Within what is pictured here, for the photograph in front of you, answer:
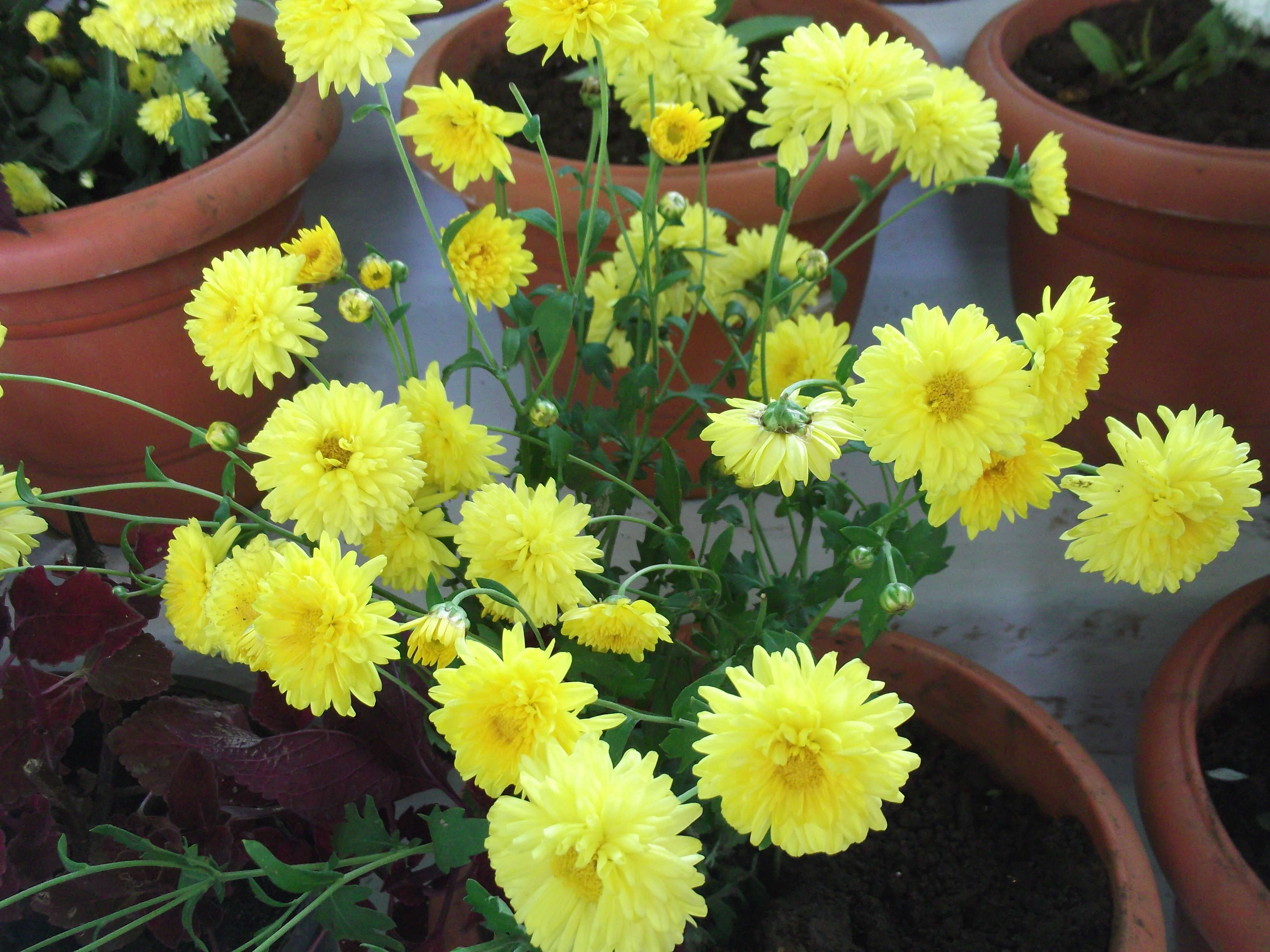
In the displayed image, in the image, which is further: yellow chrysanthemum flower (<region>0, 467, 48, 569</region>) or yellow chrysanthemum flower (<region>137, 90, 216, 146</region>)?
yellow chrysanthemum flower (<region>137, 90, 216, 146</region>)

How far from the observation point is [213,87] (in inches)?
41.9

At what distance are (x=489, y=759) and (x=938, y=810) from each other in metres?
0.47

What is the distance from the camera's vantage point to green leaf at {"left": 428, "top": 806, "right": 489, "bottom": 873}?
550mm

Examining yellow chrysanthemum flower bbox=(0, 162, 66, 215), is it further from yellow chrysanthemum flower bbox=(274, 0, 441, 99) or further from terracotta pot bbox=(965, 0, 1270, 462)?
terracotta pot bbox=(965, 0, 1270, 462)

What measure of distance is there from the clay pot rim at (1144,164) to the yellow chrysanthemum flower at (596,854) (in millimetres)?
778

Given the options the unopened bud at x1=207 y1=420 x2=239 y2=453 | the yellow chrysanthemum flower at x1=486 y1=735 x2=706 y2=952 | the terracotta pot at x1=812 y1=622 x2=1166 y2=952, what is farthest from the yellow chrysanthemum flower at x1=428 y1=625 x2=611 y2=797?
the terracotta pot at x1=812 y1=622 x2=1166 y2=952

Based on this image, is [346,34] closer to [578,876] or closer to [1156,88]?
[578,876]

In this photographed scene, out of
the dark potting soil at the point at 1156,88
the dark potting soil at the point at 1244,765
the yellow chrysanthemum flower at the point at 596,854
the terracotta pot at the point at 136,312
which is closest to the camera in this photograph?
the yellow chrysanthemum flower at the point at 596,854

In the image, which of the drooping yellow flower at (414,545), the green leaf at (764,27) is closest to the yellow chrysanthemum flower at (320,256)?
the drooping yellow flower at (414,545)

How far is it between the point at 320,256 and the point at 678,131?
233 mm

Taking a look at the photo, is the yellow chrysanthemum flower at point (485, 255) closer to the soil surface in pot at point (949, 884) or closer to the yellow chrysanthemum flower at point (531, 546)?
the yellow chrysanthemum flower at point (531, 546)

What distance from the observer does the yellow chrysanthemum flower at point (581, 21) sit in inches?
20.1

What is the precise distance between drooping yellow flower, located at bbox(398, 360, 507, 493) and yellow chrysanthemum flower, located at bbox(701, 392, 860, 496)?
5.9 inches

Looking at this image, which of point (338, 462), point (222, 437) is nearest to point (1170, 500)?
Answer: point (338, 462)
